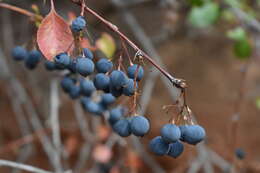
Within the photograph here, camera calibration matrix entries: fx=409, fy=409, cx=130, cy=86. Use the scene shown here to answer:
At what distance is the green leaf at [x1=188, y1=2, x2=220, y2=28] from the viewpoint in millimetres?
2277

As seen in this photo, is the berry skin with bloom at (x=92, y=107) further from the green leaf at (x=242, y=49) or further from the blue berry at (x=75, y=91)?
the green leaf at (x=242, y=49)

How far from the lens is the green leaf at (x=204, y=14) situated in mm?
2277

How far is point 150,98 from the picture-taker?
2797 mm

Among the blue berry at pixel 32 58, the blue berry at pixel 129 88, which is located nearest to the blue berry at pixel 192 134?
the blue berry at pixel 129 88

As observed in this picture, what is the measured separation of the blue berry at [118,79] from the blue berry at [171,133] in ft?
0.46

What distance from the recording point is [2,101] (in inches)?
116

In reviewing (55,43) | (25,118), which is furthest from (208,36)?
(55,43)

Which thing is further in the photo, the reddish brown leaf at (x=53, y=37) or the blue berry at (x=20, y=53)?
the blue berry at (x=20, y=53)

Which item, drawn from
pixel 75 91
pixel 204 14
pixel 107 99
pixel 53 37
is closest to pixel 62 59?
pixel 53 37

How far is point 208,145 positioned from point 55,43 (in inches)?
74.2

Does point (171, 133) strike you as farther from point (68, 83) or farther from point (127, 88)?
point (68, 83)

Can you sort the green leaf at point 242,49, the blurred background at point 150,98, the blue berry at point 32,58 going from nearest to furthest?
the blue berry at point 32,58
the green leaf at point 242,49
the blurred background at point 150,98

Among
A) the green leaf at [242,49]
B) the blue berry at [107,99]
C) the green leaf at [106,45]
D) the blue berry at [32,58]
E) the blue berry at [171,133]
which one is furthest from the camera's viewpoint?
the green leaf at [242,49]

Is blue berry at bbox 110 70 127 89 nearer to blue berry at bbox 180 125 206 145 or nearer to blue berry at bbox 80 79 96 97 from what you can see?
blue berry at bbox 180 125 206 145
